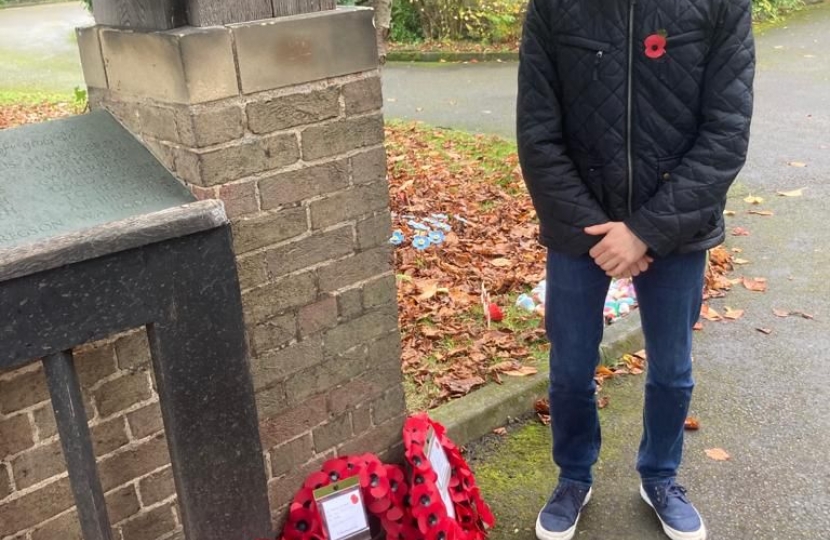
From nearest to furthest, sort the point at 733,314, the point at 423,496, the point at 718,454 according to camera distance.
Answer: the point at 423,496
the point at 718,454
the point at 733,314

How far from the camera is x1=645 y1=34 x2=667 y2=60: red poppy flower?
2133 mm

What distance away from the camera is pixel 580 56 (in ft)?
7.30

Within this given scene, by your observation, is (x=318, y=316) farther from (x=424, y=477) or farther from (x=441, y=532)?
(x=441, y=532)

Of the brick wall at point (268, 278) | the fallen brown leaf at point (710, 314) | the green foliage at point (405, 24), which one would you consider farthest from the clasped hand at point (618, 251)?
the green foliage at point (405, 24)

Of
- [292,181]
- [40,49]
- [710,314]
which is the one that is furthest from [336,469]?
[40,49]

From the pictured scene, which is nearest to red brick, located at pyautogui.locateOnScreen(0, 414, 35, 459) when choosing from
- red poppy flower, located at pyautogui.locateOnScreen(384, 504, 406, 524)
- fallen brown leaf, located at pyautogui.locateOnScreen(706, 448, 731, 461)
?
red poppy flower, located at pyautogui.locateOnScreen(384, 504, 406, 524)

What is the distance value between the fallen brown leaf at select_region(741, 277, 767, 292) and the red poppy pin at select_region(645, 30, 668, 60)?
2692 mm

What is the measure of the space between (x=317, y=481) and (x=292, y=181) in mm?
870

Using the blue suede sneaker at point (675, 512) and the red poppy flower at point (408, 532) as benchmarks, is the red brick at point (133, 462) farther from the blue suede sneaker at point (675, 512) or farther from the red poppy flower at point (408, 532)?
the blue suede sneaker at point (675, 512)

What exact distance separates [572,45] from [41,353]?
1.48 metres

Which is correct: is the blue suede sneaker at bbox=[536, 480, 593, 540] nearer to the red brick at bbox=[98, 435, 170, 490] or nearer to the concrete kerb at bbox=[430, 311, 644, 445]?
the concrete kerb at bbox=[430, 311, 644, 445]

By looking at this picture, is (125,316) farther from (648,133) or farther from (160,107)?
(648,133)

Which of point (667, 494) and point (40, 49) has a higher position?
point (40, 49)

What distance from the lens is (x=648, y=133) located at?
7.25ft
